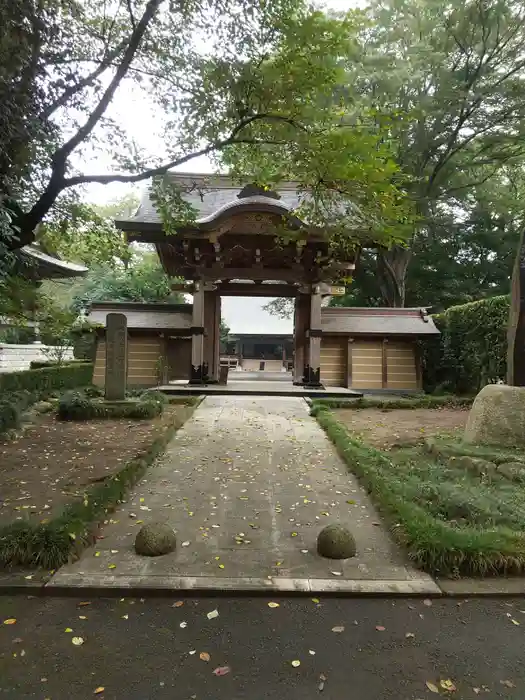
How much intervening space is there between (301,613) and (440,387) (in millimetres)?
12092

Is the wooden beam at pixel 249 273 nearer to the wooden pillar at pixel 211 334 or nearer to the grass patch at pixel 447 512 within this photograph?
the wooden pillar at pixel 211 334

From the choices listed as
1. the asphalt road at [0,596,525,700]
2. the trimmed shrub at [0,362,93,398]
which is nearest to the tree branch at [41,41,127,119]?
the asphalt road at [0,596,525,700]

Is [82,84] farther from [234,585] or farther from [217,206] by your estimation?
[217,206]

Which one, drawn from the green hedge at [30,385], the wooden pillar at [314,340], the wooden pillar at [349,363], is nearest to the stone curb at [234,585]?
the green hedge at [30,385]

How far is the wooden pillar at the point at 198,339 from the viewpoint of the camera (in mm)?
12625

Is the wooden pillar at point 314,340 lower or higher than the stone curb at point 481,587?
higher

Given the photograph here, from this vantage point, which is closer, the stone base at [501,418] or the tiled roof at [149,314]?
the stone base at [501,418]

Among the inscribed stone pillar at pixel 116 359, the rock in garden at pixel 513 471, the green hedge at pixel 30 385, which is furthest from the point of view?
the inscribed stone pillar at pixel 116 359

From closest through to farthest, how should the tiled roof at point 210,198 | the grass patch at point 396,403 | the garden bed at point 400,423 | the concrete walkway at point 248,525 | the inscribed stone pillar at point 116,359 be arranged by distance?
the concrete walkway at point 248,525
the garden bed at point 400,423
the inscribed stone pillar at point 116,359
the grass patch at point 396,403
the tiled roof at point 210,198

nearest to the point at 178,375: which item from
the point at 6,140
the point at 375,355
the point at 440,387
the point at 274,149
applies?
the point at 375,355

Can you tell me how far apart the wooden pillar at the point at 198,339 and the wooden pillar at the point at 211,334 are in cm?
41

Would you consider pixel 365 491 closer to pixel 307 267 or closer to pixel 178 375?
pixel 307 267

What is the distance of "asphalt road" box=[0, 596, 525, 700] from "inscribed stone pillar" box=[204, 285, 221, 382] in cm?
1078

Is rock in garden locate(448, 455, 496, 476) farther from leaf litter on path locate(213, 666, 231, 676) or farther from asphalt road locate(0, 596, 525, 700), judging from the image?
leaf litter on path locate(213, 666, 231, 676)
